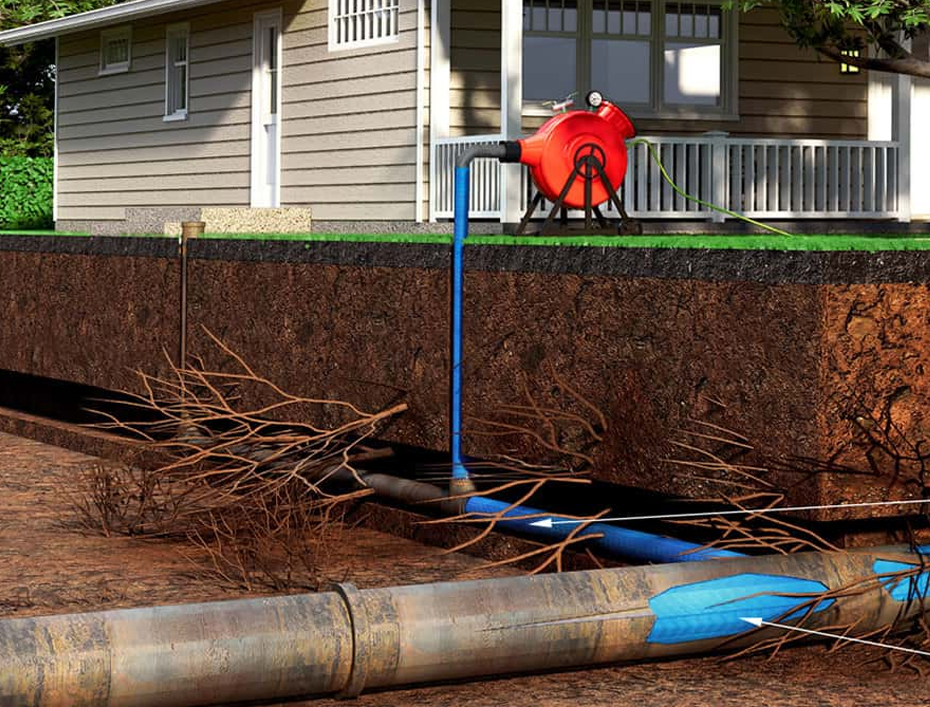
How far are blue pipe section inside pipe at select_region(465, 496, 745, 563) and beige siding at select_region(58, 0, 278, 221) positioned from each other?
44.2 feet

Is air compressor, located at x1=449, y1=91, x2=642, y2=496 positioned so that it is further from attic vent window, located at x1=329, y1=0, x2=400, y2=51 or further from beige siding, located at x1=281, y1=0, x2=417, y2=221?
attic vent window, located at x1=329, y1=0, x2=400, y2=51

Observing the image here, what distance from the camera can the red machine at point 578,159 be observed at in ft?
32.9

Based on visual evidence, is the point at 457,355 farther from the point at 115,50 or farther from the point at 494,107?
the point at 115,50

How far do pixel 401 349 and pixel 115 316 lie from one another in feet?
10.7

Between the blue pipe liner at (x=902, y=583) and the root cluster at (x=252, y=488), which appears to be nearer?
the blue pipe liner at (x=902, y=583)

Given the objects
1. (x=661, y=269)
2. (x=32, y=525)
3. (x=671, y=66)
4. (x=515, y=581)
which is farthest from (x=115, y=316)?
(x=671, y=66)

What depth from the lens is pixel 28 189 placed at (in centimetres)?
3039

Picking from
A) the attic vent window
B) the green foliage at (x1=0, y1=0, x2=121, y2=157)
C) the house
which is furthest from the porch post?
the green foliage at (x1=0, y1=0, x2=121, y2=157)

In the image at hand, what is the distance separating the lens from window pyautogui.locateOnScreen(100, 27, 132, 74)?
2408 centimetres

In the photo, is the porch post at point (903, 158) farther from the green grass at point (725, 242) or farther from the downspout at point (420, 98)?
the green grass at point (725, 242)

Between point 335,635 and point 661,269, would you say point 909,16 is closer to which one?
point 661,269

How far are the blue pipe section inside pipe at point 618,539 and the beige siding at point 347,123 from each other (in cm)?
1014

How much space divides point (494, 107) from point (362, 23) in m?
2.30

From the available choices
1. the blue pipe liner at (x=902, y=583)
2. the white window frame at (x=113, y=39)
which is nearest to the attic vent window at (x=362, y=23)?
the white window frame at (x=113, y=39)
